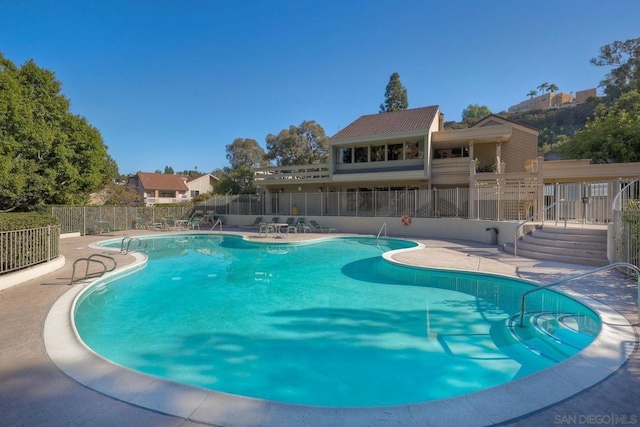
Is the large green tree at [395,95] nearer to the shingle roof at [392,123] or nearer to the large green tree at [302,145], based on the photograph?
the large green tree at [302,145]

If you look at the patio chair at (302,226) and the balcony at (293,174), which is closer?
the patio chair at (302,226)

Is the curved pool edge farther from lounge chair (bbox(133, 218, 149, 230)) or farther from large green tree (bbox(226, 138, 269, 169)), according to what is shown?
large green tree (bbox(226, 138, 269, 169))

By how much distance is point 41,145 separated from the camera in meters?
19.5

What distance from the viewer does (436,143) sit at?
917 inches

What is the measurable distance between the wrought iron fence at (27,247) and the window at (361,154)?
19.9m

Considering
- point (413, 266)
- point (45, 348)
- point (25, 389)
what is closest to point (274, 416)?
point (25, 389)

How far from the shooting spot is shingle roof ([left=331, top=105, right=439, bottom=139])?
77.1ft

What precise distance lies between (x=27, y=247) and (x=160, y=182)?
5009 centimetres

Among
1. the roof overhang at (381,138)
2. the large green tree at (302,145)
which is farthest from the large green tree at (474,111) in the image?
the roof overhang at (381,138)

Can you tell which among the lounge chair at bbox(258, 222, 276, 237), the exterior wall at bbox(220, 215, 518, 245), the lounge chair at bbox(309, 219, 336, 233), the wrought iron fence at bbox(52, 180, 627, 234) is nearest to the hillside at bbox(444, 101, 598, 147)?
the wrought iron fence at bbox(52, 180, 627, 234)

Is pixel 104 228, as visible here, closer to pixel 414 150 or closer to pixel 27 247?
pixel 27 247

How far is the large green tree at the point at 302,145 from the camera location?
39188mm

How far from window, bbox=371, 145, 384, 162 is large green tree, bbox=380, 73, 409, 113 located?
918 inches

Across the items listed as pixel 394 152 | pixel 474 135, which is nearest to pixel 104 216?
pixel 394 152
